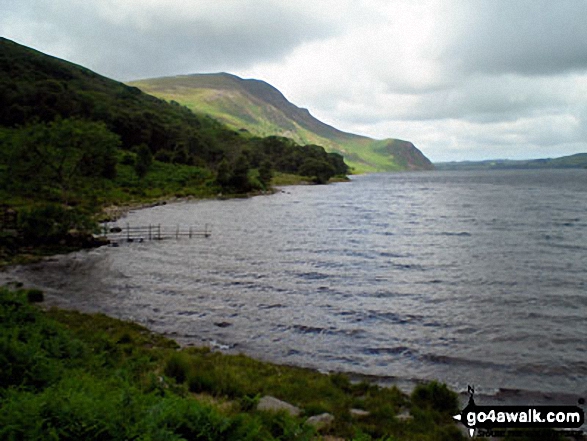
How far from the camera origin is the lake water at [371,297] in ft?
60.3

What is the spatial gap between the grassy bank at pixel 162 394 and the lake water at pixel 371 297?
255 centimetres

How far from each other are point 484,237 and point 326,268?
2566 centimetres

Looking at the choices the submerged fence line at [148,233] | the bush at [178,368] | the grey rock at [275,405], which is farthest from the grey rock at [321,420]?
the submerged fence line at [148,233]

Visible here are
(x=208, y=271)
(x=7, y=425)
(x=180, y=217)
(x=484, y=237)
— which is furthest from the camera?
(x=180, y=217)

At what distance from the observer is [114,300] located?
89.4 ft

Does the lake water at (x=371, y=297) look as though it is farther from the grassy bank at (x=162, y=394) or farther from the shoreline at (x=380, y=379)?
the grassy bank at (x=162, y=394)

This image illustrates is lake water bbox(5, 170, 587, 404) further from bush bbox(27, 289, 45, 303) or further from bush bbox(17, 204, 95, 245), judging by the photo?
bush bbox(17, 204, 95, 245)

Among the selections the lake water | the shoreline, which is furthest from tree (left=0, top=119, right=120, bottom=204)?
the shoreline

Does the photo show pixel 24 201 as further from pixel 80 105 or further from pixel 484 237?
pixel 80 105

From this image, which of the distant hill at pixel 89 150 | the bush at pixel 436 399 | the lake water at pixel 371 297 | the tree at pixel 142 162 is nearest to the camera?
the bush at pixel 436 399

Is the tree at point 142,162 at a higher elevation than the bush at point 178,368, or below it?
higher

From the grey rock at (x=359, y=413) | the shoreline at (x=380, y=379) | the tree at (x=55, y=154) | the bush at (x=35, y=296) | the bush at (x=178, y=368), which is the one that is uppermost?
the tree at (x=55, y=154)

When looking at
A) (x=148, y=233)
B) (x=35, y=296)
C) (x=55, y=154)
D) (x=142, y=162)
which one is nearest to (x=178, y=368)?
(x=35, y=296)

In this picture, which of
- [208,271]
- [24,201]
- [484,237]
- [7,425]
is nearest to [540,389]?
[7,425]
